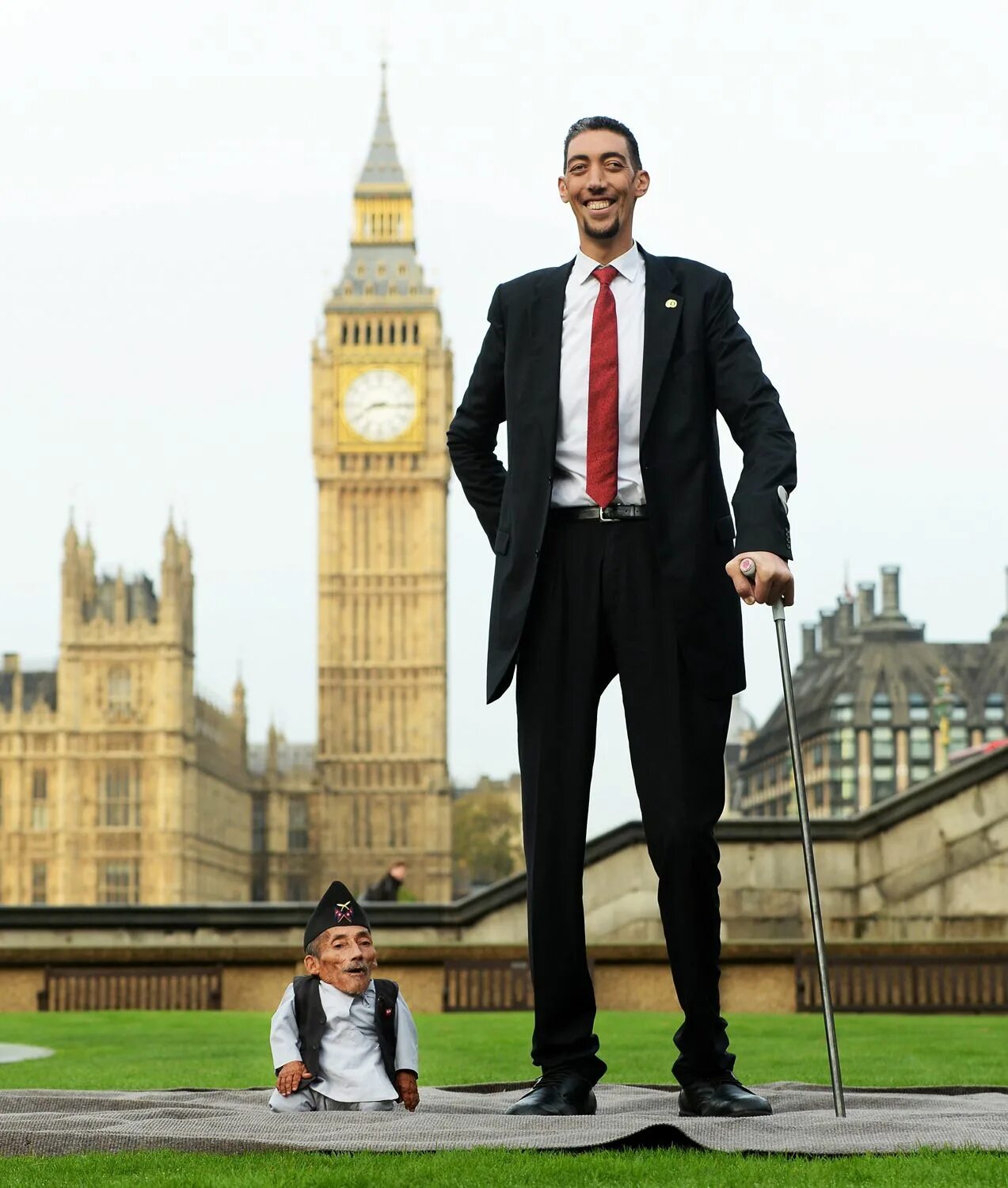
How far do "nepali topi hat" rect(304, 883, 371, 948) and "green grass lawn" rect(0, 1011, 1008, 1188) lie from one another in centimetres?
90

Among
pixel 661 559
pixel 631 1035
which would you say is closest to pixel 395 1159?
pixel 661 559

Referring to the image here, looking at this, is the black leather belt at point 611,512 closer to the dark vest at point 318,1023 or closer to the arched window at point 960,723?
the dark vest at point 318,1023

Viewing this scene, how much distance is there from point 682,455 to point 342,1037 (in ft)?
4.12

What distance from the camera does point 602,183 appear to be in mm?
4051

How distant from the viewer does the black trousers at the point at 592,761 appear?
390 cm

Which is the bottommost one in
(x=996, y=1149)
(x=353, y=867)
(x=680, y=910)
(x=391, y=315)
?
(x=996, y=1149)

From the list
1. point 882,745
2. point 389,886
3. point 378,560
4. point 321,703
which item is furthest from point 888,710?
point 389,886

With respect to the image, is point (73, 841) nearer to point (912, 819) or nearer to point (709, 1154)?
point (912, 819)

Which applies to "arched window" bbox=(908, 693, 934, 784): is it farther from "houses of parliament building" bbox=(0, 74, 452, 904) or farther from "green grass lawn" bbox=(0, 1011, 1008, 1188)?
"green grass lawn" bbox=(0, 1011, 1008, 1188)

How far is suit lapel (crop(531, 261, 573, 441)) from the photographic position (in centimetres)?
404

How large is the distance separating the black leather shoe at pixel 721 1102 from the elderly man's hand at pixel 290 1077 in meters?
0.70

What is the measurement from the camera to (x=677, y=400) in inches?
157

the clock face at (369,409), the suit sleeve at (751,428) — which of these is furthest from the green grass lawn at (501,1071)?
the clock face at (369,409)

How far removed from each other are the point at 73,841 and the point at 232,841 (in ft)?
33.3
